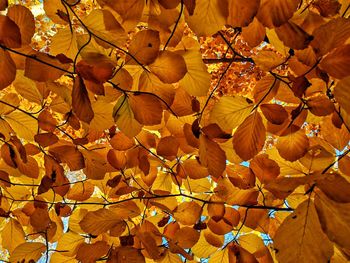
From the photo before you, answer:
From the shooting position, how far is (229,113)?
2.65ft

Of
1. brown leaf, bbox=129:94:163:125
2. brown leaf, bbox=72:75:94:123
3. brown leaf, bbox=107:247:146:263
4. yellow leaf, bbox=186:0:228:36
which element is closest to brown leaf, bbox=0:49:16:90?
brown leaf, bbox=72:75:94:123

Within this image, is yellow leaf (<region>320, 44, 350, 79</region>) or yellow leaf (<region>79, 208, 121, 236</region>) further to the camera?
yellow leaf (<region>79, 208, 121, 236</region>)

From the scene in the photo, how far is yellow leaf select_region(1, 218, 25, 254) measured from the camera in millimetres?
1132

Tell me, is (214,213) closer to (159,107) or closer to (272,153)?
(272,153)

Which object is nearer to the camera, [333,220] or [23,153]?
[333,220]

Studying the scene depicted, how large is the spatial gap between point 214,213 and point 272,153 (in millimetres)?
232

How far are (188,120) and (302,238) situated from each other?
23.4 inches

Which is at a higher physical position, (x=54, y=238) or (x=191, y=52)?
(x=191, y=52)

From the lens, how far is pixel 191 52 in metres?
0.84

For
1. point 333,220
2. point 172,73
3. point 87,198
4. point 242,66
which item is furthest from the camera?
point 242,66

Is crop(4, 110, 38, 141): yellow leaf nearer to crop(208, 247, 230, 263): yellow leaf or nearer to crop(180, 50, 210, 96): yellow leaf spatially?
crop(180, 50, 210, 96): yellow leaf

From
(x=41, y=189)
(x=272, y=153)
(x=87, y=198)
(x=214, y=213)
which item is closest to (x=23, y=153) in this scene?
(x=41, y=189)

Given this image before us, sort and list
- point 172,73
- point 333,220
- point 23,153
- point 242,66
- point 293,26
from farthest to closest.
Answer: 1. point 242,66
2. point 23,153
3. point 172,73
4. point 293,26
5. point 333,220

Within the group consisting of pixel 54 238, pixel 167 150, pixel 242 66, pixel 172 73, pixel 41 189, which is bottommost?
pixel 54 238
